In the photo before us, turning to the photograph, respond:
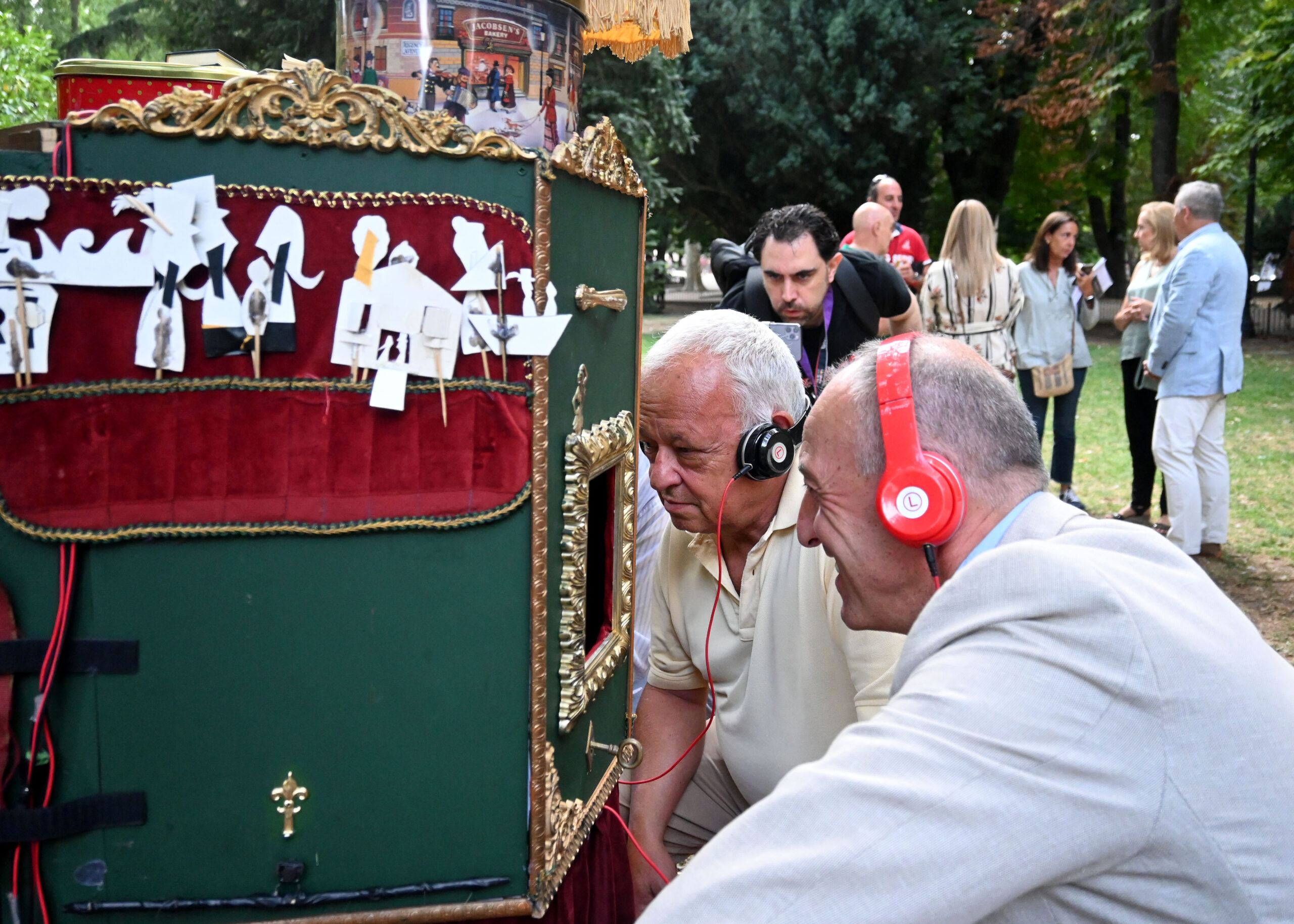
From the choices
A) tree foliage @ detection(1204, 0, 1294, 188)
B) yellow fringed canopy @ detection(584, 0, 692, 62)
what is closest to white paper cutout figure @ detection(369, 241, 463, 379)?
yellow fringed canopy @ detection(584, 0, 692, 62)

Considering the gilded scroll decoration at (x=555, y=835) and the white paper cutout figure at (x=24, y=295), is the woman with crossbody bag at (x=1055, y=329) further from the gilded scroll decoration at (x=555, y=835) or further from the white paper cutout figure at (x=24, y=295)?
the white paper cutout figure at (x=24, y=295)

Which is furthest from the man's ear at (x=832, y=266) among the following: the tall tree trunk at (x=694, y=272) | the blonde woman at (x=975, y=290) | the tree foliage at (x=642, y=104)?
the tall tree trunk at (x=694, y=272)

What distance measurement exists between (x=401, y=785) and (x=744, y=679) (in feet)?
3.11

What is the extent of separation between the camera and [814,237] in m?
3.88

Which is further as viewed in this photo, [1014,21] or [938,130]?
[938,130]

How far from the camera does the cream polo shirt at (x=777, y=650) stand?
6.43 ft

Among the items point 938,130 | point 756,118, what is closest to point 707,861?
point 756,118

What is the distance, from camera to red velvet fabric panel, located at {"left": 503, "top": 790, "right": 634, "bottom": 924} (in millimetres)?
1794

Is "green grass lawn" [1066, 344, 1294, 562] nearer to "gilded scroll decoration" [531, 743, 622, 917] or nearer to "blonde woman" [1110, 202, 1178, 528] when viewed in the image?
"blonde woman" [1110, 202, 1178, 528]

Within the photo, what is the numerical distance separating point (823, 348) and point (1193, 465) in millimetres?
2840

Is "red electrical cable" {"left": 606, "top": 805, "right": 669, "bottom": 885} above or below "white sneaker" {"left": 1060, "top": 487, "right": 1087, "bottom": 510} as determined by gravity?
below

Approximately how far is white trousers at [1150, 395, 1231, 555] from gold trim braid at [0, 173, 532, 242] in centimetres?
527

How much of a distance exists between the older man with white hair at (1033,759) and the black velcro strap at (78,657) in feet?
2.46

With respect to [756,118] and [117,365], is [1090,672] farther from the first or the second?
[756,118]
